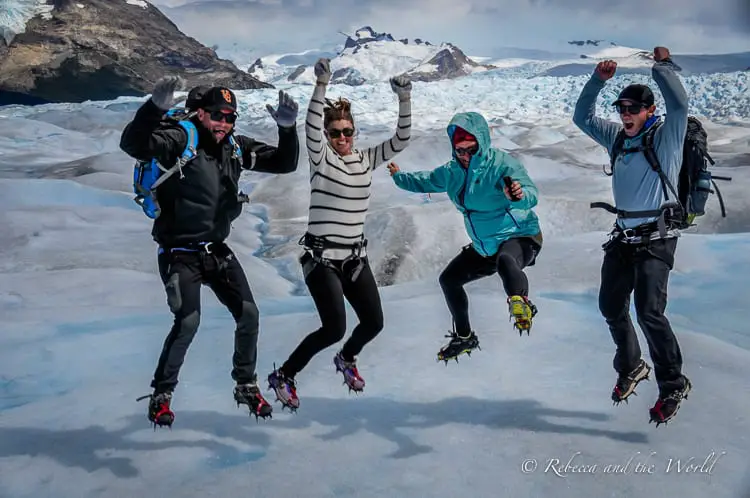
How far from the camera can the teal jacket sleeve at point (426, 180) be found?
429 cm

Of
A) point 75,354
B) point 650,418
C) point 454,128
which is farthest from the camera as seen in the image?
point 75,354

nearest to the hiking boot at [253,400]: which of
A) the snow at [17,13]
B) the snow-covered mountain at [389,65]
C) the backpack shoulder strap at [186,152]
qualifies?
the backpack shoulder strap at [186,152]

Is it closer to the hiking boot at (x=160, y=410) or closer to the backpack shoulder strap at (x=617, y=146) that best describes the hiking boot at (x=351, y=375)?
the hiking boot at (x=160, y=410)

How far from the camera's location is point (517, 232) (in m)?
4.20

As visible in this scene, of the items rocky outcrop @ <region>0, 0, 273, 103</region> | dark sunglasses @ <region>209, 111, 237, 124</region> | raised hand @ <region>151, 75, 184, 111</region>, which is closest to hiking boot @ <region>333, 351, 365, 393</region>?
dark sunglasses @ <region>209, 111, 237, 124</region>

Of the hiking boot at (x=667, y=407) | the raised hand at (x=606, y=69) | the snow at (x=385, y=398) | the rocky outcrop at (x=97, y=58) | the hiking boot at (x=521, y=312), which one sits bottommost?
the snow at (x=385, y=398)

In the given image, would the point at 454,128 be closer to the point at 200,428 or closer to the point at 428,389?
the point at 428,389

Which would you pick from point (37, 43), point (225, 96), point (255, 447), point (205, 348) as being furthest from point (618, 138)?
point (37, 43)

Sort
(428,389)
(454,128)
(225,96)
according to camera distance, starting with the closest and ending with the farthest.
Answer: (225,96), (454,128), (428,389)

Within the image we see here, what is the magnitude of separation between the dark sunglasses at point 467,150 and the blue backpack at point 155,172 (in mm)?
1572

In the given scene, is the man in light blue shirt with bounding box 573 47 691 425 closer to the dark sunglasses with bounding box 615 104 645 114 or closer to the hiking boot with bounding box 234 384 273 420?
the dark sunglasses with bounding box 615 104 645 114

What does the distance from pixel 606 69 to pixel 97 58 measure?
2753 inches

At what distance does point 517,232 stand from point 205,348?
259cm

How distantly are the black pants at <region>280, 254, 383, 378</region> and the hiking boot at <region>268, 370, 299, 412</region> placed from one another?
0.04 meters
